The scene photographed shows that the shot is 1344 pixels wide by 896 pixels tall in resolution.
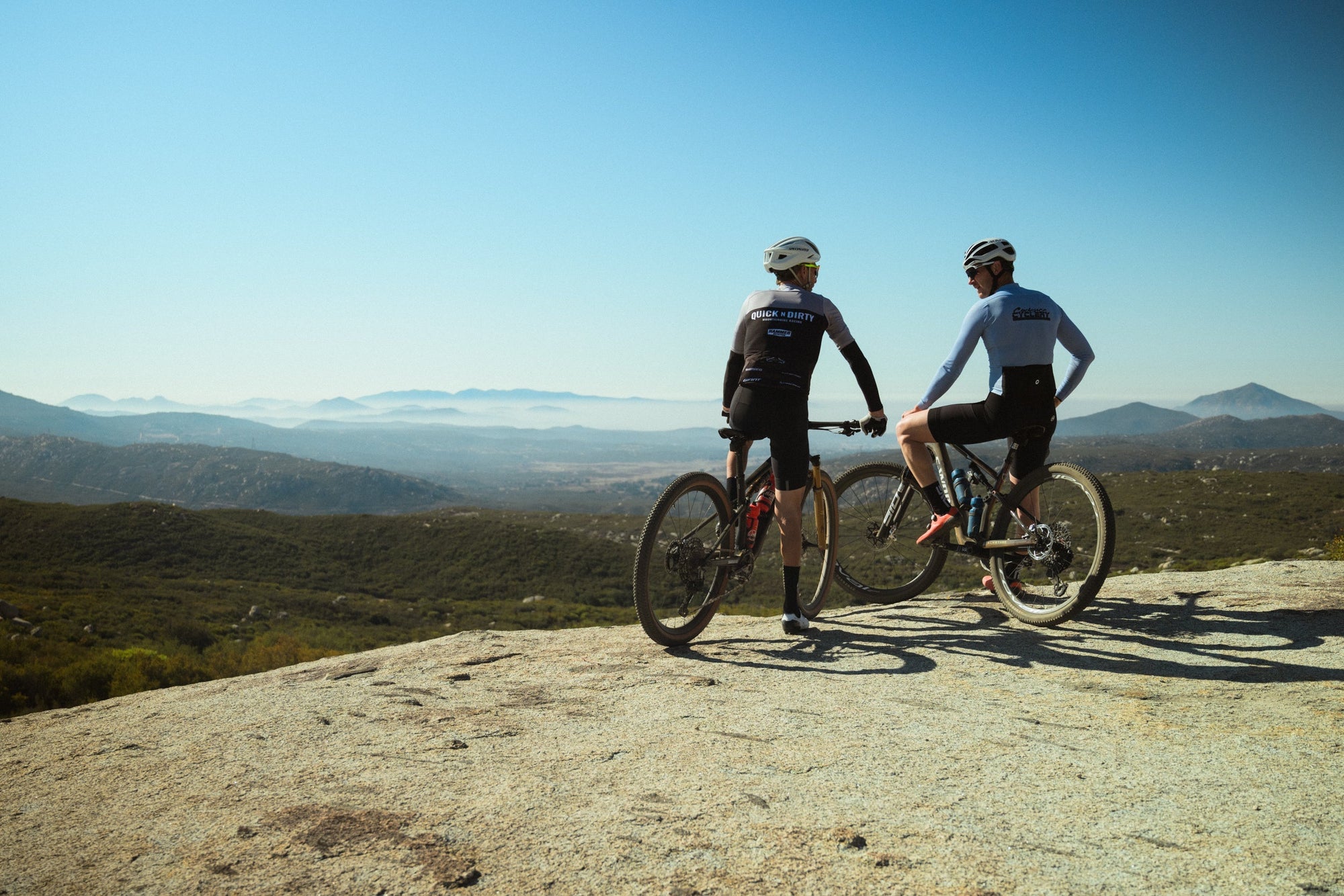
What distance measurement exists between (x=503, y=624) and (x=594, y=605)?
17379 mm

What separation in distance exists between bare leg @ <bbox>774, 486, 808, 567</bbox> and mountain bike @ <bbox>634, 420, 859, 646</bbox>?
8.2 inches

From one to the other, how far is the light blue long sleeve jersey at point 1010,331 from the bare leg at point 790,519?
1.58 meters

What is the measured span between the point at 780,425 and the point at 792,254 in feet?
4.78

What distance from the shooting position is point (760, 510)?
615 cm

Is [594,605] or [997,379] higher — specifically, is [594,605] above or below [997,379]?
below

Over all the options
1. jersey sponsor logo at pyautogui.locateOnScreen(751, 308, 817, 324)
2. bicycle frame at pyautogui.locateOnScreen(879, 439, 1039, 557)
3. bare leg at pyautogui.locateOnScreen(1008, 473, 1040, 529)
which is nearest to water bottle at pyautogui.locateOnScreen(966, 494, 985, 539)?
bicycle frame at pyautogui.locateOnScreen(879, 439, 1039, 557)

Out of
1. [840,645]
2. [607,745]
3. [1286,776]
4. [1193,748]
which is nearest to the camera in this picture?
[1286,776]

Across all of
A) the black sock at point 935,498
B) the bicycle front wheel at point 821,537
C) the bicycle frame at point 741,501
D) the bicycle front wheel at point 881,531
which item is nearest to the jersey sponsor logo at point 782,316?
the bicycle frame at point 741,501

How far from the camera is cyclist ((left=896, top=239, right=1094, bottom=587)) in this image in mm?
5695

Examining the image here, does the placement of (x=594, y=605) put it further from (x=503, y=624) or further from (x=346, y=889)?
(x=346, y=889)

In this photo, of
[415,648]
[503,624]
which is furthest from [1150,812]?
[503,624]

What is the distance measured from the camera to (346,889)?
232 cm

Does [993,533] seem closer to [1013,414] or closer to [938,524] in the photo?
[938,524]

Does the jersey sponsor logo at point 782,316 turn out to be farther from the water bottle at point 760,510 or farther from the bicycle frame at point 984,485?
the bicycle frame at point 984,485
